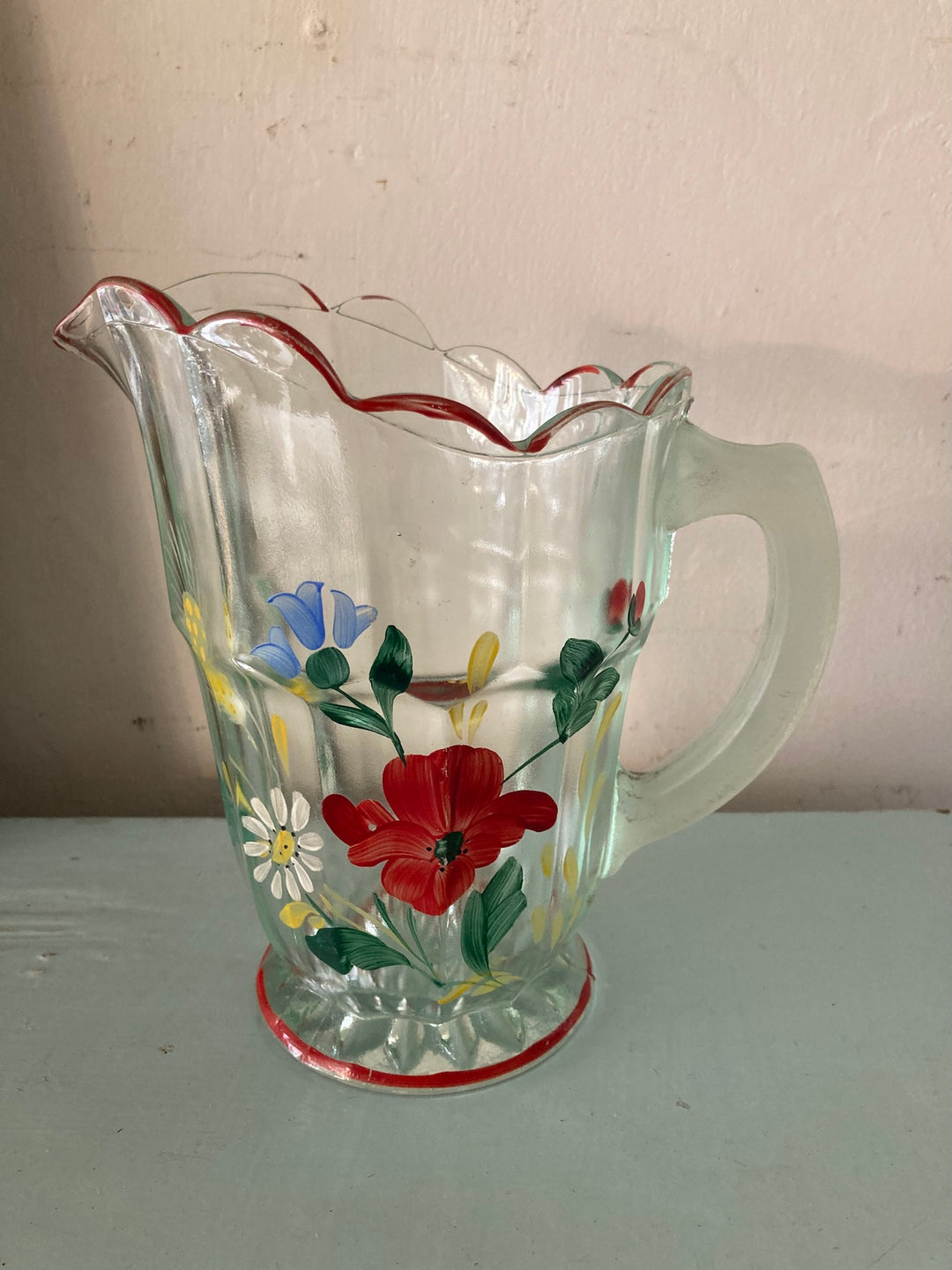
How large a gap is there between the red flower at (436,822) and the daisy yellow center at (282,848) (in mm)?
21

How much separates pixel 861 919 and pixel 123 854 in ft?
1.23

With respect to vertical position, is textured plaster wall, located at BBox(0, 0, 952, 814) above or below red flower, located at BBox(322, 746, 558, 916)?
above

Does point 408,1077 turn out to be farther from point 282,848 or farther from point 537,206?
point 537,206

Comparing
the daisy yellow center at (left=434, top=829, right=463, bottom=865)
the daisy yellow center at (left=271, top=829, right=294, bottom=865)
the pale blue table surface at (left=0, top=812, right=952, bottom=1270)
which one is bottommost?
the pale blue table surface at (left=0, top=812, right=952, bottom=1270)

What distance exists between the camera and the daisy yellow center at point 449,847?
0.35 meters

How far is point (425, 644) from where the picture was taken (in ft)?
1.08

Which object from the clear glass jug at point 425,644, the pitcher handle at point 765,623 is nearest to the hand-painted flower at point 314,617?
the clear glass jug at point 425,644

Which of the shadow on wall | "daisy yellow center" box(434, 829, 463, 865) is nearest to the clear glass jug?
"daisy yellow center" box(434, 829, 463, 865)

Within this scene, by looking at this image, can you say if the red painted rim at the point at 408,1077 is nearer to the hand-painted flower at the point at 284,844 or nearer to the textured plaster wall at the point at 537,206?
the hand-painted flower at the point at 284,844

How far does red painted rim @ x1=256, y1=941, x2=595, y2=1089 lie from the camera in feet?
1.21

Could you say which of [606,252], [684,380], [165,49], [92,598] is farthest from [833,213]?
[92,598]

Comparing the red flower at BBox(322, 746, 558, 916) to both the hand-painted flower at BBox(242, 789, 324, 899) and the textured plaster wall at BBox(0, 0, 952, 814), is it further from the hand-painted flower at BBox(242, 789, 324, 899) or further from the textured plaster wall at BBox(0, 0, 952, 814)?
the textured plaster wall at BBox(0, 0, 952, 814)

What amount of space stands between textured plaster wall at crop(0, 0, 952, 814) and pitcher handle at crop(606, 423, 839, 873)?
162 millimetres

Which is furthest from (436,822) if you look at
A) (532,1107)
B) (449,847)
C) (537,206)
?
(537,206)
